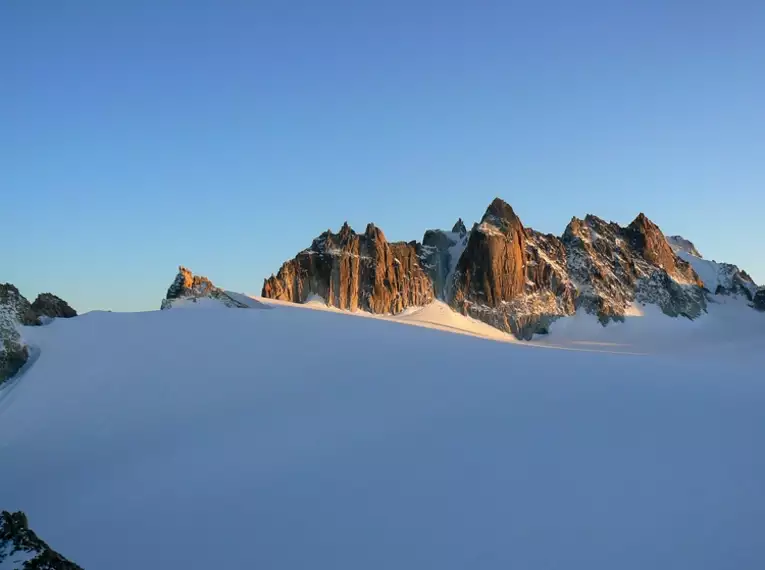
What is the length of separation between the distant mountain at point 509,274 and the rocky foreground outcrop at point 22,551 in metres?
77.4

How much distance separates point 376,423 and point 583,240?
4054 inches

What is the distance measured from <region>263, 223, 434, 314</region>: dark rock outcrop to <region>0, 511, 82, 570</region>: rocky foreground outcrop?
77.5 meters

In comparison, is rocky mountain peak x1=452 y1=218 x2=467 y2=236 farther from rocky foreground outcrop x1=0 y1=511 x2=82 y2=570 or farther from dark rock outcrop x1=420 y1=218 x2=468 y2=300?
rocky foreground outcrop x1=0 y1=511 x2=82 y2=570

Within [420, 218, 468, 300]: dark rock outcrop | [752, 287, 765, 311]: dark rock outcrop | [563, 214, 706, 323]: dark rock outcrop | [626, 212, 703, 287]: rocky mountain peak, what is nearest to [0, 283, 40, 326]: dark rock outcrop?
[420, 218, 468, 300]: dark rock outcrop

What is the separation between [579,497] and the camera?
33.3 feet

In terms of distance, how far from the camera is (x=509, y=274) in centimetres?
9719

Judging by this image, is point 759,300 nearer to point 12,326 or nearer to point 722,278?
point 722,278

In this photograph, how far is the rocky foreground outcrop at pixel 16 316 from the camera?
1747cm

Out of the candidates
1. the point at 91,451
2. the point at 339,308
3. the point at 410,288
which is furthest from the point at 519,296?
the point at 91,451

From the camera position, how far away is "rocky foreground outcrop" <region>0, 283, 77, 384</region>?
17469 millimetres

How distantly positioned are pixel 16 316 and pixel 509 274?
276 ft

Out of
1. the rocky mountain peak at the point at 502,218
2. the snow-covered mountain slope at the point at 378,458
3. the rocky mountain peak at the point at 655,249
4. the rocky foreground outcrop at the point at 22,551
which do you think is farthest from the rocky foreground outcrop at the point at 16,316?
the rocky mountain peak at the point at 655,249

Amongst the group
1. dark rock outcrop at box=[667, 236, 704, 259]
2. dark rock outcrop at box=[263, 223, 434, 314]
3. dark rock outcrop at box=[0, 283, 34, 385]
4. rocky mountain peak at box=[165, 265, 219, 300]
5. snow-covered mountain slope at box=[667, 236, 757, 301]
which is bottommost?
dark rock outcrop at box=[0, 283, 34, 385]

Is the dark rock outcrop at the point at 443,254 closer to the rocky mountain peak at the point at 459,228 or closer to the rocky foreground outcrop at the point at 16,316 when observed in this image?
the rocky mountain peak at the point at 459,228
